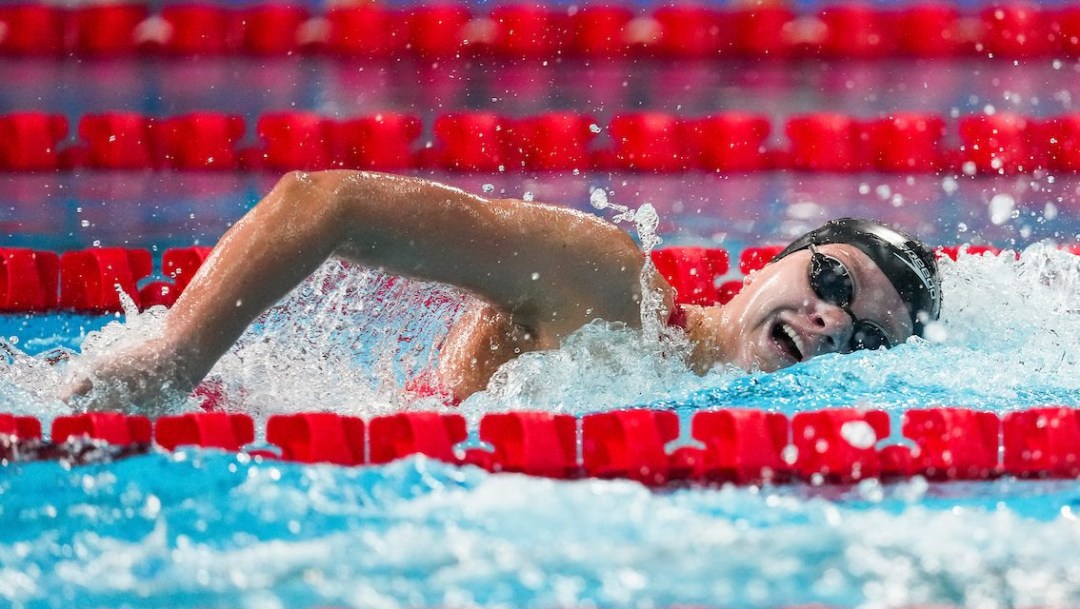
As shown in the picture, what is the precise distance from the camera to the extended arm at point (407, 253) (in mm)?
1777

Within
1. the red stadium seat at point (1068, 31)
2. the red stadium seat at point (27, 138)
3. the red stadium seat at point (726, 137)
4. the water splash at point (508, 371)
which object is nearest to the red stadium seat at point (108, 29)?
the red stadium seat at point (27, 138)

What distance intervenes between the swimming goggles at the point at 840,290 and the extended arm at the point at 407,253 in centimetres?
36

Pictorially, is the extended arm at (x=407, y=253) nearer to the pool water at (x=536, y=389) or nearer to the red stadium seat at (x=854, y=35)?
the pool water at (x=536, y=389)

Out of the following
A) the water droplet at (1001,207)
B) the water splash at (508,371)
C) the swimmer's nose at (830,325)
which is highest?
the water droplet at (1001,207)

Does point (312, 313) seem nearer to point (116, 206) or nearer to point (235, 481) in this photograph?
point (235, 481)

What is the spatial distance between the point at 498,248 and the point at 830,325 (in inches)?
26.0

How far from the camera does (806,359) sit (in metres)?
2.37

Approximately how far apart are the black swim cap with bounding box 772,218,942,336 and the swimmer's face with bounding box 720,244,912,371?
2cm

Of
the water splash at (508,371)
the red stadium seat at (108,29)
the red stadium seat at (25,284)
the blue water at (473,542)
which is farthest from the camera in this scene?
the red stadium seat at (108,29)

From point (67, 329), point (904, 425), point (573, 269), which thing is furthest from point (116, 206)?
point (904, 425)

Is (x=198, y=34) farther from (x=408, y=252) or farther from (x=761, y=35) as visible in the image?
(x=408, y=252)

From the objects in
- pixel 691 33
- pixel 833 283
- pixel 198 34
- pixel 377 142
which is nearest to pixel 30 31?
pixel 198 34

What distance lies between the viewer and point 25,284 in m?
3.36

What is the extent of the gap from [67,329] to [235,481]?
168 centimetres
